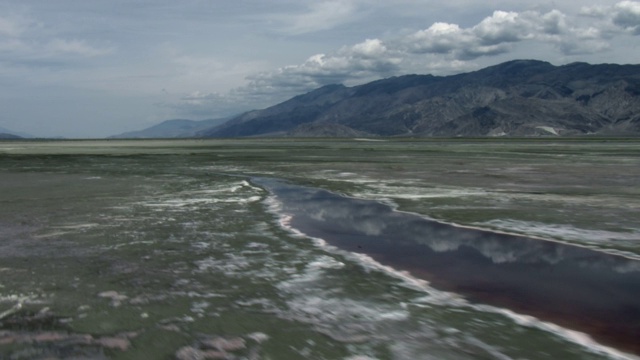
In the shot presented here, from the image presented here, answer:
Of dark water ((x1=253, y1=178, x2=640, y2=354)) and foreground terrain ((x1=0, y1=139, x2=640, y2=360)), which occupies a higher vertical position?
foreground terrain ((x1=0, y1=139, x2=640, y2=360))

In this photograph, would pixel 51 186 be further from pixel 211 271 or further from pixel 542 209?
pixel 542 209

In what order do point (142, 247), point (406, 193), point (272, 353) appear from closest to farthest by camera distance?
point (272, 353), point (142, 247), point (406, 193)

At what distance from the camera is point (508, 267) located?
40.7ft

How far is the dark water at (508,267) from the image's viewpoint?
924 cm

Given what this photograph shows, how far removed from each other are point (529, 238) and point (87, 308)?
11628 mm

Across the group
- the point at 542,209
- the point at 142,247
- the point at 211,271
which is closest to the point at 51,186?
the point at 142,247

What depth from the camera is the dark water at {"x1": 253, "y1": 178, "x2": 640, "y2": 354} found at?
30.3 ft

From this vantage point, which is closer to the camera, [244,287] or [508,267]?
[244,287]

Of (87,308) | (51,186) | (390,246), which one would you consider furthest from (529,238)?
(51,186)

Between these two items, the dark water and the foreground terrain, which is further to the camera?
the dark water

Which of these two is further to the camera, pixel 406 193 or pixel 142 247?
pixel 406 193

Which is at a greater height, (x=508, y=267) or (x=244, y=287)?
(x=244, y=287)

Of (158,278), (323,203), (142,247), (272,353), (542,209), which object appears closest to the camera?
(272,353)

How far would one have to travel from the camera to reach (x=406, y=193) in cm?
2584
